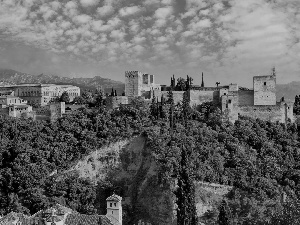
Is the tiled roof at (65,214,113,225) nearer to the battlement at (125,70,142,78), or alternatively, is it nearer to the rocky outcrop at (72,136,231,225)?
the rocky outcrop at (72,136,231,225)

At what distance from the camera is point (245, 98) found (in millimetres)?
44719

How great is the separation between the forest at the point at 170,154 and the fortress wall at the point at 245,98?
1.76 meters

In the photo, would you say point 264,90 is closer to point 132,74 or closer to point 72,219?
point 132,74

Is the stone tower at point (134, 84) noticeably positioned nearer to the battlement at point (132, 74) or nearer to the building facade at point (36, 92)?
the battlement at point (132, 74)

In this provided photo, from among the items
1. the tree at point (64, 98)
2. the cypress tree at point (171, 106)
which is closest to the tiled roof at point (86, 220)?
the cypress tree at point (171, 106)

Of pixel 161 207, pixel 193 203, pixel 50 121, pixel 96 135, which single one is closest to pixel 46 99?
pixel 50 121

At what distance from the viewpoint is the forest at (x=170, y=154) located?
3444 centimetres

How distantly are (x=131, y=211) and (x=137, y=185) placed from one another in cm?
242

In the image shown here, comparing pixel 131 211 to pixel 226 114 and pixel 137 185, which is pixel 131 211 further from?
pixel 226 114

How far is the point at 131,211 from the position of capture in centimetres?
3769

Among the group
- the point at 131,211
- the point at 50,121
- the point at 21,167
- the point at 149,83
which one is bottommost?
the point at 131,211

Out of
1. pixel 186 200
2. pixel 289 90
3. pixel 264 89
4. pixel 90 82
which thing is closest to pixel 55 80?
pixel 90 82

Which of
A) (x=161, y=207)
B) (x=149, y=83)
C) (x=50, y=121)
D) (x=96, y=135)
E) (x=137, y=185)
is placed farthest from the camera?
(x=149, y=83)

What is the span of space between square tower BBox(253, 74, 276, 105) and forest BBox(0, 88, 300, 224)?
7.31ft
